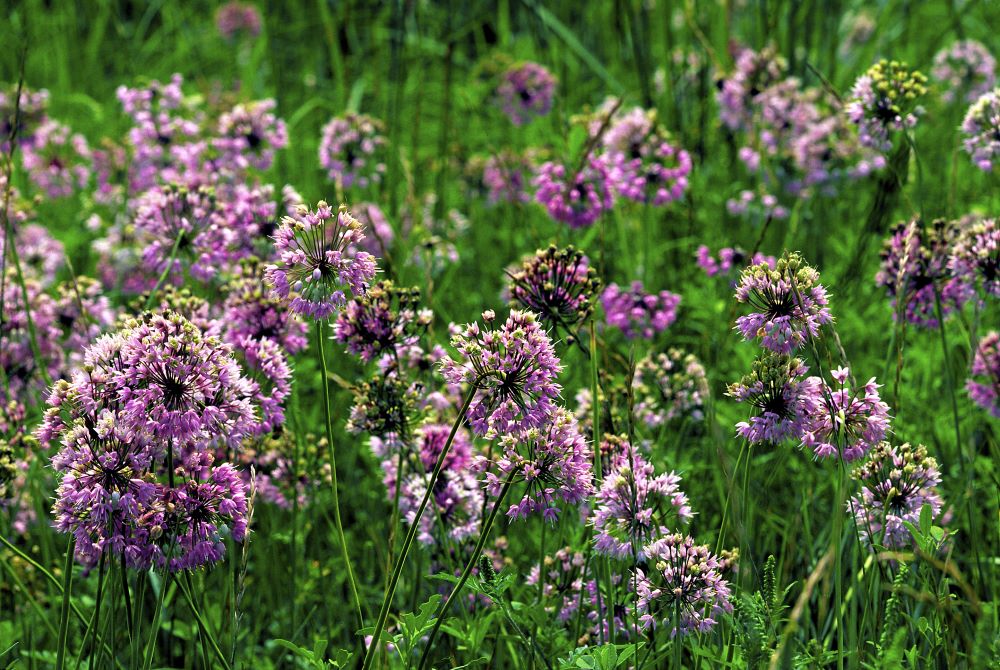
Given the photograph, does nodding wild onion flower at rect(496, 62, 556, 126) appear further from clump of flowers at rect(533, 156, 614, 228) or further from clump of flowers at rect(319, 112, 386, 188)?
clump of flowers at rect(533, 156, 614, 228)

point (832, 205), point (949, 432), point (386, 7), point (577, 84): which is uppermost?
point (386, 7)

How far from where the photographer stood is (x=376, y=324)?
2865mm

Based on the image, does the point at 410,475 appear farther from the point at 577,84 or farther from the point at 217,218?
the point at 577,84

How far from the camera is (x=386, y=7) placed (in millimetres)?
8453

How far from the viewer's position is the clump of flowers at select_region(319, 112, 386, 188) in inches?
205

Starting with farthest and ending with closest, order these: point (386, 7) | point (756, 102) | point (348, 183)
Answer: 1. point (386, 7)
2. point (756, 102)
3. point (348, 183)

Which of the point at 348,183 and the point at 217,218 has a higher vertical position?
the point at 348,183

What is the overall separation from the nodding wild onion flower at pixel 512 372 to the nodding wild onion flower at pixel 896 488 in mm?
829

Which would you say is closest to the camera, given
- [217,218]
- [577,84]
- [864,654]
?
[864,654]

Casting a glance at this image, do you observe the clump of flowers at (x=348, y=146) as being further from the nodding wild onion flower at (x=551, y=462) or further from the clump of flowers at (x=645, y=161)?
the nodding wild onion flower at (x=551, y=462)

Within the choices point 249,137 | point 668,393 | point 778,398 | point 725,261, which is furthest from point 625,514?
point 249,137

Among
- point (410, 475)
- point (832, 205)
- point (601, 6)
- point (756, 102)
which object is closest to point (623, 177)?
point (756, 102)

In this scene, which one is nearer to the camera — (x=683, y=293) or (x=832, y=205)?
(x=683, y=293)

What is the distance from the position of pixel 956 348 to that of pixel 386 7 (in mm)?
5560
